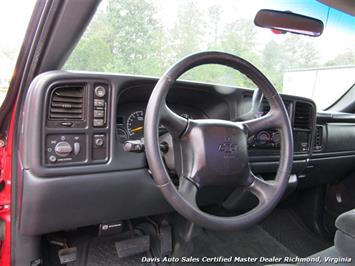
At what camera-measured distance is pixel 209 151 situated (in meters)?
1.14

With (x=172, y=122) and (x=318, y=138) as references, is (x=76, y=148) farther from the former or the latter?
(x=318, y=138)

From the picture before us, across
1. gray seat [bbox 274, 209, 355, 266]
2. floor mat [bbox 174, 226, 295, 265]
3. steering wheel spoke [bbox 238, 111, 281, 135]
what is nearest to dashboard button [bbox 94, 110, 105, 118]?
steering wheel spoke [bbox 238, 111, 281, 135]

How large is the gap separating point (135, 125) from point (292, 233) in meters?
1.49

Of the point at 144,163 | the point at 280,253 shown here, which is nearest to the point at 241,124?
the point at 144,163

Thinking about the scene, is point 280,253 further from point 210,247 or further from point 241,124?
point 241,124

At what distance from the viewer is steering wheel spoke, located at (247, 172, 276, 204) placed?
1.22 meters

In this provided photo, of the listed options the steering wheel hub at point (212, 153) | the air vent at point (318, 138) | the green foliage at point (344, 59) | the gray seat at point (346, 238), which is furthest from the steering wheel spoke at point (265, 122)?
the green foliage at point (344, 59)

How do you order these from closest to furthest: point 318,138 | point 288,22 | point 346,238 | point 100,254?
point 346,238 < point 288,22 < point 100,254 < point 318,138

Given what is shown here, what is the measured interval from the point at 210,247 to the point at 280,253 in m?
0.49

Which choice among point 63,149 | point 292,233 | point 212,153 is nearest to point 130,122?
point 63,149

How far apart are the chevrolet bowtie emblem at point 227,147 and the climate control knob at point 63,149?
1.70 ft

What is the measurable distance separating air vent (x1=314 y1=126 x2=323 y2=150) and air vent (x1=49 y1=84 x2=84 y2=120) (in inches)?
54.6

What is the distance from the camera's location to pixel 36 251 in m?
1.43

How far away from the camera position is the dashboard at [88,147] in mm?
1152
